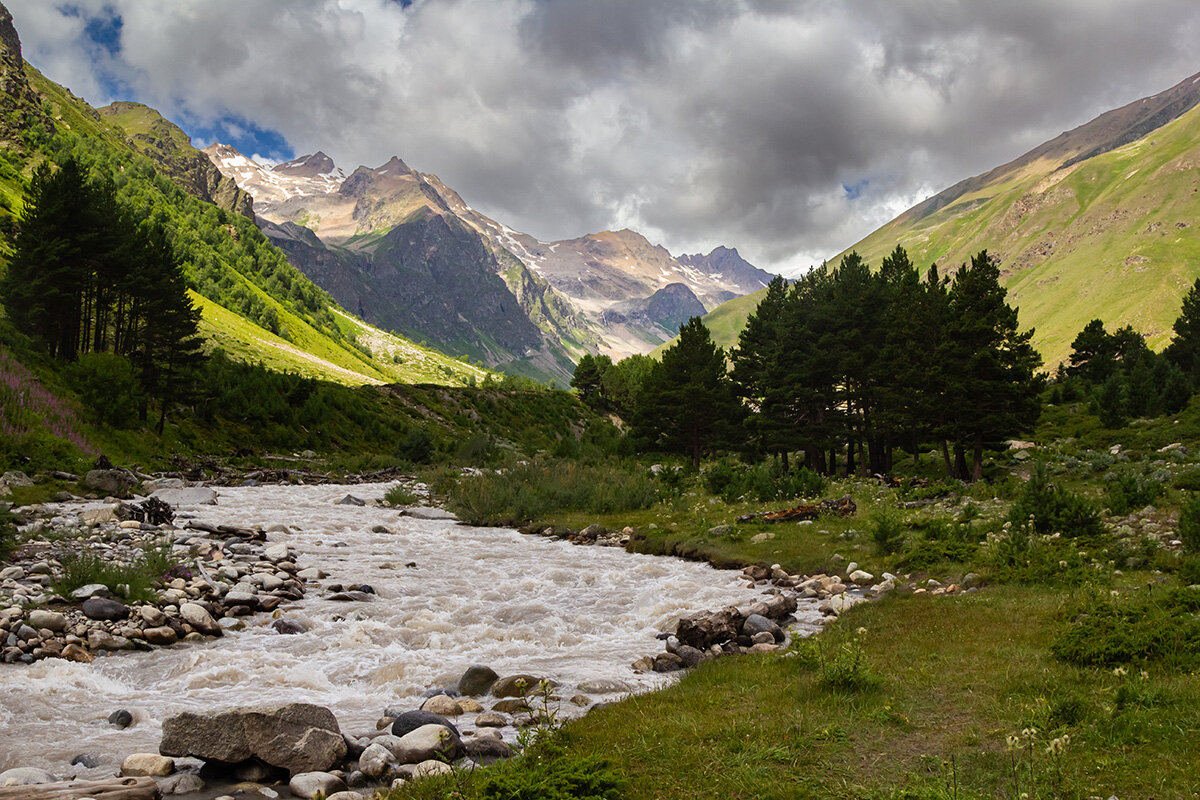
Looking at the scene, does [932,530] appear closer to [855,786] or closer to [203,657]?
[855,786]

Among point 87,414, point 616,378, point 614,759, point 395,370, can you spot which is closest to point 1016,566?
point 614,759

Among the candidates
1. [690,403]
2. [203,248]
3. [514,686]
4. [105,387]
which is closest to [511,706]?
[514,686]

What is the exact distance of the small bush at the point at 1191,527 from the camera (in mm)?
12344

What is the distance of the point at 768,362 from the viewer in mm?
45375

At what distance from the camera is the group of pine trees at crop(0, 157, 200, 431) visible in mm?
36906

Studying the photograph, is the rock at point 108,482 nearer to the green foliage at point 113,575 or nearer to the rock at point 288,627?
the green foliage at point 113,575

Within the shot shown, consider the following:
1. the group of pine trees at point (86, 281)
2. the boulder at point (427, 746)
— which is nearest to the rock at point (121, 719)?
the boulder at point (427, 746)

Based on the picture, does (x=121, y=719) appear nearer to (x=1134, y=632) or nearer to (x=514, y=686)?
(x=514, y=686)

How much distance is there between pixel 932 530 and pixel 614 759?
48.0ft

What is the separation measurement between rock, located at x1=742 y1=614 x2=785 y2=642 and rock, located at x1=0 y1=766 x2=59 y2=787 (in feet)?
30.9

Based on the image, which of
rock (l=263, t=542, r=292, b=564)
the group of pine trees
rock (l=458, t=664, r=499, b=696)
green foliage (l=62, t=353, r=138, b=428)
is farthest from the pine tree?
rock (l=458, t=664, r=499, b=696)

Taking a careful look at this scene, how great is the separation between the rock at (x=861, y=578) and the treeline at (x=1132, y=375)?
35.1 meters

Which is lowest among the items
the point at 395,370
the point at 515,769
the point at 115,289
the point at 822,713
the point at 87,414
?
the point at 822,713

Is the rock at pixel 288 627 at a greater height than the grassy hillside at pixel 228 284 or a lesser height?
lesser
